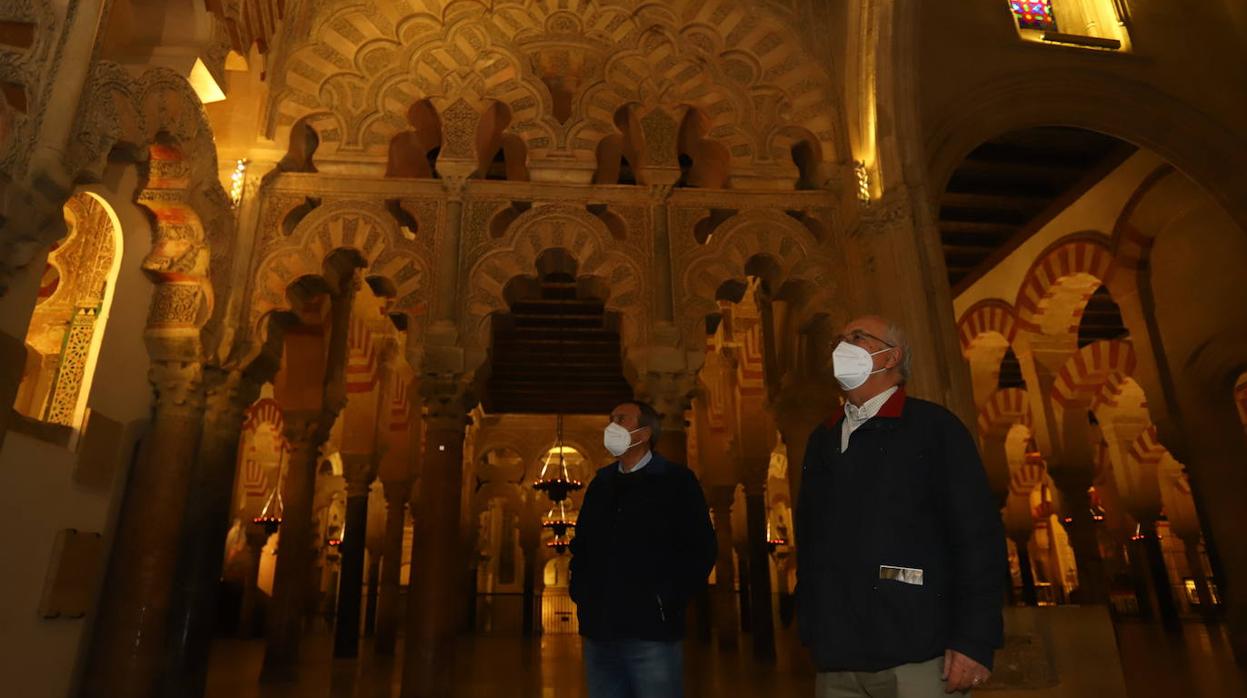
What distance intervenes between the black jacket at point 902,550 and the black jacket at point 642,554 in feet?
1.81

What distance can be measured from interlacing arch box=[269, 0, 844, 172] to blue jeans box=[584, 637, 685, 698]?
4.20 meters

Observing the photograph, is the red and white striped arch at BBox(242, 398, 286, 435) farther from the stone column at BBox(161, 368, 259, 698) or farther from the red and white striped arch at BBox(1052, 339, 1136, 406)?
the red and white striped arch at BBox(1052, 339, 1136, 406)

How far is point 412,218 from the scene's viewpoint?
19.9ft

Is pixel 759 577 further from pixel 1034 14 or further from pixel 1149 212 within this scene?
pixel 1034 14

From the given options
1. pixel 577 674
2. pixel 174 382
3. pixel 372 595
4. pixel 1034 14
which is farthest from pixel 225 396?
pixel 372 595

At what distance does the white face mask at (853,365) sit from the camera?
5.77ft

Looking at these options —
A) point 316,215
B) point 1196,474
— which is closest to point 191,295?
point 316,215

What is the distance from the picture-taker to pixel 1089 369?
368 inches

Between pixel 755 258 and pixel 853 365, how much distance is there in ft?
13.4

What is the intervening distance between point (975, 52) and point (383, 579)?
7492 mm

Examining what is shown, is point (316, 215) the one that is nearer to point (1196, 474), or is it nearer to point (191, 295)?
point (191, 295)

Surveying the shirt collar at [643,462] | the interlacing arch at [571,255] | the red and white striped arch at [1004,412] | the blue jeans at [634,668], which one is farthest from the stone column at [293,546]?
the red and white striped arch at [1004,412]

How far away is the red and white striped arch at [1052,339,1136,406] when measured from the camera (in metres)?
9.25

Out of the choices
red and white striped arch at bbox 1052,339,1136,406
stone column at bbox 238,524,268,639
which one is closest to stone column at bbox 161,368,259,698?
stone column at bbox 238,524,268,639
